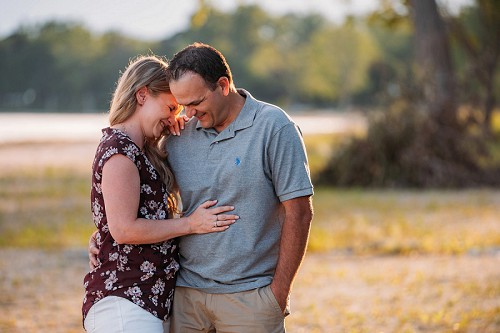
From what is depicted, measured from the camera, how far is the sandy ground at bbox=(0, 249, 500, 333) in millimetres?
6879

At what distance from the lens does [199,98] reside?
343 centimetres

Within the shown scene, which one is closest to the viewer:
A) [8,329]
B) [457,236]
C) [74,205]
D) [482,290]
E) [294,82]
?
[8,329]

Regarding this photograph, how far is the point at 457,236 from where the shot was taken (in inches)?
423

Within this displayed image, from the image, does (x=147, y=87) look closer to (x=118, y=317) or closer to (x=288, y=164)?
(x=288, y=164)

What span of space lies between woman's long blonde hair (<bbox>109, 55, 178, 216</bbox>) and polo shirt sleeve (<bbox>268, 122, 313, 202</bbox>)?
1.61 ft

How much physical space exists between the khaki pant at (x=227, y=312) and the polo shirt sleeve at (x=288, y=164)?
43 centimetres

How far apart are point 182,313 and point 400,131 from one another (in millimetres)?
13253

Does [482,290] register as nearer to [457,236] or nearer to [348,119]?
[457,236]

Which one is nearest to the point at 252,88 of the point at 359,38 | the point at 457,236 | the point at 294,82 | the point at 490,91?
the point at 294,82

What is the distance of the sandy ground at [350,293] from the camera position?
6879mm

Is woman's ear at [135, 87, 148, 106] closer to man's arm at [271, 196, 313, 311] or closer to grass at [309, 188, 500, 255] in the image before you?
man's arm at [271, 196, 313, 311]

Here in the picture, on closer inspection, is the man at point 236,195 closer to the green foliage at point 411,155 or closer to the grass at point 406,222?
the grass at point 406,222

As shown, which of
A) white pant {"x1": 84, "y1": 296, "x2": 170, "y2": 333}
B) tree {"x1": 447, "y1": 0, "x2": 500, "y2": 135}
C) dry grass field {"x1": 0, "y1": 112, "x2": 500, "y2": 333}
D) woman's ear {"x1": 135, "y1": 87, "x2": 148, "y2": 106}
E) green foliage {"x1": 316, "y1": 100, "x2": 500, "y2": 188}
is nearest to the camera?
white pant {"x1": 84, "y1": 296, "x2": 170, "y2": 333}

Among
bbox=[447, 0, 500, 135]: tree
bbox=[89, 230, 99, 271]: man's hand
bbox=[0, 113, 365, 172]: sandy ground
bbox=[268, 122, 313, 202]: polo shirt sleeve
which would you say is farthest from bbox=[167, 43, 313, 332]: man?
bbox=[447, 0, 500, 135]: tree
